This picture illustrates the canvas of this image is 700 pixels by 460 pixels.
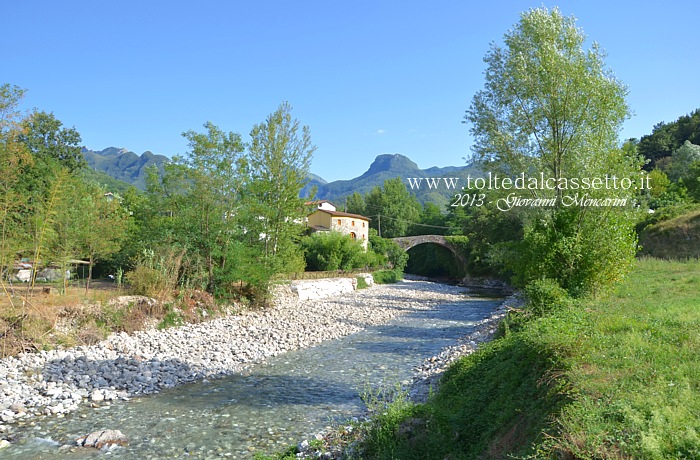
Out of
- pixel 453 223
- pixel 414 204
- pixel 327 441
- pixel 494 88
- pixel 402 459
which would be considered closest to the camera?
pixel 402 459

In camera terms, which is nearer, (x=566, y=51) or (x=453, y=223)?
(x=566, y=51)

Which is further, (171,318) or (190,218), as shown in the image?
(190,218)

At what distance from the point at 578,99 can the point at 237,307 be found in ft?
47.9

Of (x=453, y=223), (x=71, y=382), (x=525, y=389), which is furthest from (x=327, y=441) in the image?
(x=453, y=223)

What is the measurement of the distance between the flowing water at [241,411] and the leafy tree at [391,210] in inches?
2348

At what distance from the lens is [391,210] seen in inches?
2980

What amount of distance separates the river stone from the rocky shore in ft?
5.12

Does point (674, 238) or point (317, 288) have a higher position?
point (674, 238)

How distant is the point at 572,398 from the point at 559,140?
499 inches

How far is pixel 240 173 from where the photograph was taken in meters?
19.5

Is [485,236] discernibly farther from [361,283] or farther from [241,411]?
[241,411]

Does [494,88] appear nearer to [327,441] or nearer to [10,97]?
[327,441]

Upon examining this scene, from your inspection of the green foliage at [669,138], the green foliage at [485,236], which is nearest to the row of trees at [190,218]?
the green foliage at [485,236]

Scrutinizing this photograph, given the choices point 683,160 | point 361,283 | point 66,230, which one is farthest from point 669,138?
point 66,230
